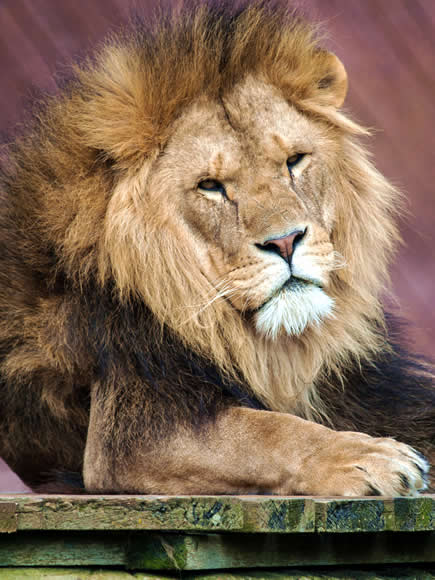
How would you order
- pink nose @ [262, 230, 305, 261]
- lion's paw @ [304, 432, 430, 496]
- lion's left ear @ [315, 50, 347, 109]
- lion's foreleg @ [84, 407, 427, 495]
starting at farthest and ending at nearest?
lion's left ear @ [315, 50, 347, 109]
pink nose @ [262, 230, 305, 261]
lion's foreleg @ [84, 407, 427, 495]
lion's paw @ [304, 432, 430, 496]

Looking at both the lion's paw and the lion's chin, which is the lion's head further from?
the lion's paw

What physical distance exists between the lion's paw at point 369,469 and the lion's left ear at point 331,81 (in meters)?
1.03

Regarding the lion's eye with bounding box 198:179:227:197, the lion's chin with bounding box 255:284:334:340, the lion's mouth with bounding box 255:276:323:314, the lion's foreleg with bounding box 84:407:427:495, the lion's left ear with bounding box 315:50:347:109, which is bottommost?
the lion's foreleg with bounding box 84:407:427:495

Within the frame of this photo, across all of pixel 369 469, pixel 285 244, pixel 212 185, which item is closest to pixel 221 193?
pixel 212 185

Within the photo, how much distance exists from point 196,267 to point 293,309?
0.30 meters

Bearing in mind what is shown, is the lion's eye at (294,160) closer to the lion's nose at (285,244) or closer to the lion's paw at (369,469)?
the lion's nose at (285,244)

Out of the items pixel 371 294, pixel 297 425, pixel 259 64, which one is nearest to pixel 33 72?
pixel 259 64

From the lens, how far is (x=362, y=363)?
2926 mm

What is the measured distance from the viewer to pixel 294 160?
107 inches

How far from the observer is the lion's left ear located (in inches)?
113

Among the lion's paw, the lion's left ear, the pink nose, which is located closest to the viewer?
the lion's paw

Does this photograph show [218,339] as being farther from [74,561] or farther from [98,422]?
[74,561]

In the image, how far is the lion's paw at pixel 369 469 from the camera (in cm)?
213

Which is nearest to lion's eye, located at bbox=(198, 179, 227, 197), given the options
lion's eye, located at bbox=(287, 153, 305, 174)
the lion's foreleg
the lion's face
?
the lion's face
